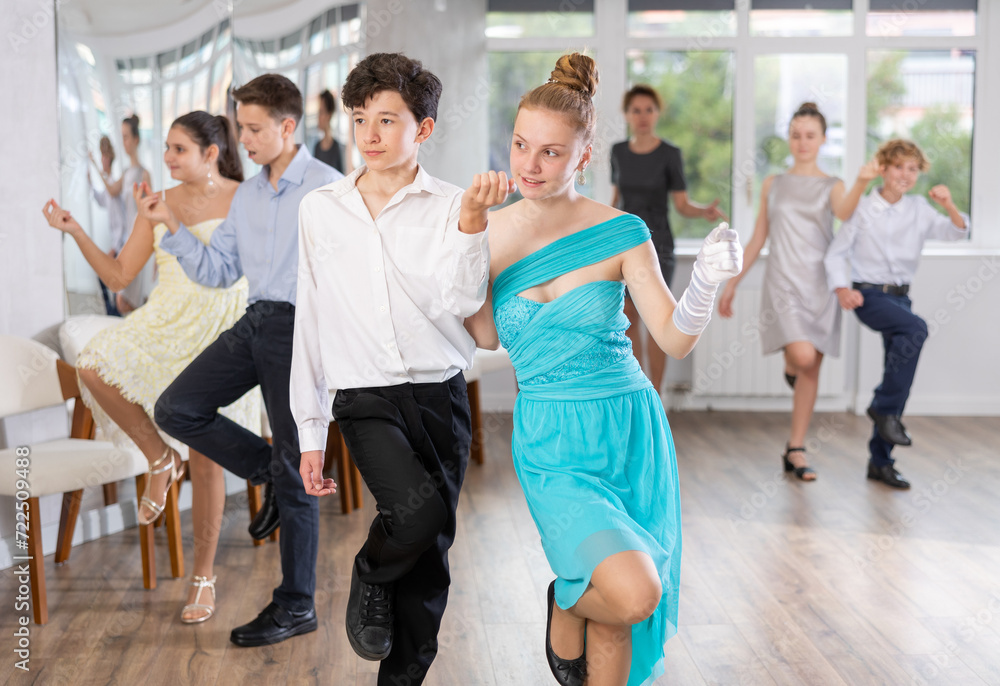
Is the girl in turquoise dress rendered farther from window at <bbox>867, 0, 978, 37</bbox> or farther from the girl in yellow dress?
window at <bbox>867, 0, 978, 37</bbox>

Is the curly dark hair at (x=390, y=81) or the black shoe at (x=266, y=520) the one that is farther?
the black shoe at (x=266, y=520)

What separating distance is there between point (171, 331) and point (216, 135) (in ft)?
2.12

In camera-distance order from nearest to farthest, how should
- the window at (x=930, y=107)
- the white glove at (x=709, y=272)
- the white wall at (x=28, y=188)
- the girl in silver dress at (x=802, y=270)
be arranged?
the white glove at (x=709, y=272), the white wall at (x=28, y=188), the girl in silver dress at (x=802, y=270), the window at (x=930, y=107)

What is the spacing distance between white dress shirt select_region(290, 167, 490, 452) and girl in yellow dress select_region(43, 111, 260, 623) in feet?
3.48

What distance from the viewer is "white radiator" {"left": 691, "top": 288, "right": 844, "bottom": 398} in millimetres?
6148

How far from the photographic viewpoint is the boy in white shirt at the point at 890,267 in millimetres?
4422

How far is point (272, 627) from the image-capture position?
2760 millimetres

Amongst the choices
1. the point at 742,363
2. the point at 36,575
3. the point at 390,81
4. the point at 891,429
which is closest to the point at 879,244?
the point at 891,429

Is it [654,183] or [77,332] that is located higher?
[654,183]

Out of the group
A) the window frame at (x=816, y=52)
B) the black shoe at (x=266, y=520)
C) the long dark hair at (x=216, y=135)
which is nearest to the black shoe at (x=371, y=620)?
the black shoe at (x=266, y=520)

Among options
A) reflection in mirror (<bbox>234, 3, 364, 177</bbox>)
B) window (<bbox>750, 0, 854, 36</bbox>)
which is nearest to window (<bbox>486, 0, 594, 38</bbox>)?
window (<bbox>750, 0, 854, 36</bbox>)

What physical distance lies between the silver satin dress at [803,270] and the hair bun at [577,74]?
2.97 m

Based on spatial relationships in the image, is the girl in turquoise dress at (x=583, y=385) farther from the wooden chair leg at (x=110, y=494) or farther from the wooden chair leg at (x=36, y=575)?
the wooden chair leg at (x=110, y=494)

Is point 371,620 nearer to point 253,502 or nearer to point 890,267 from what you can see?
point 253,502
